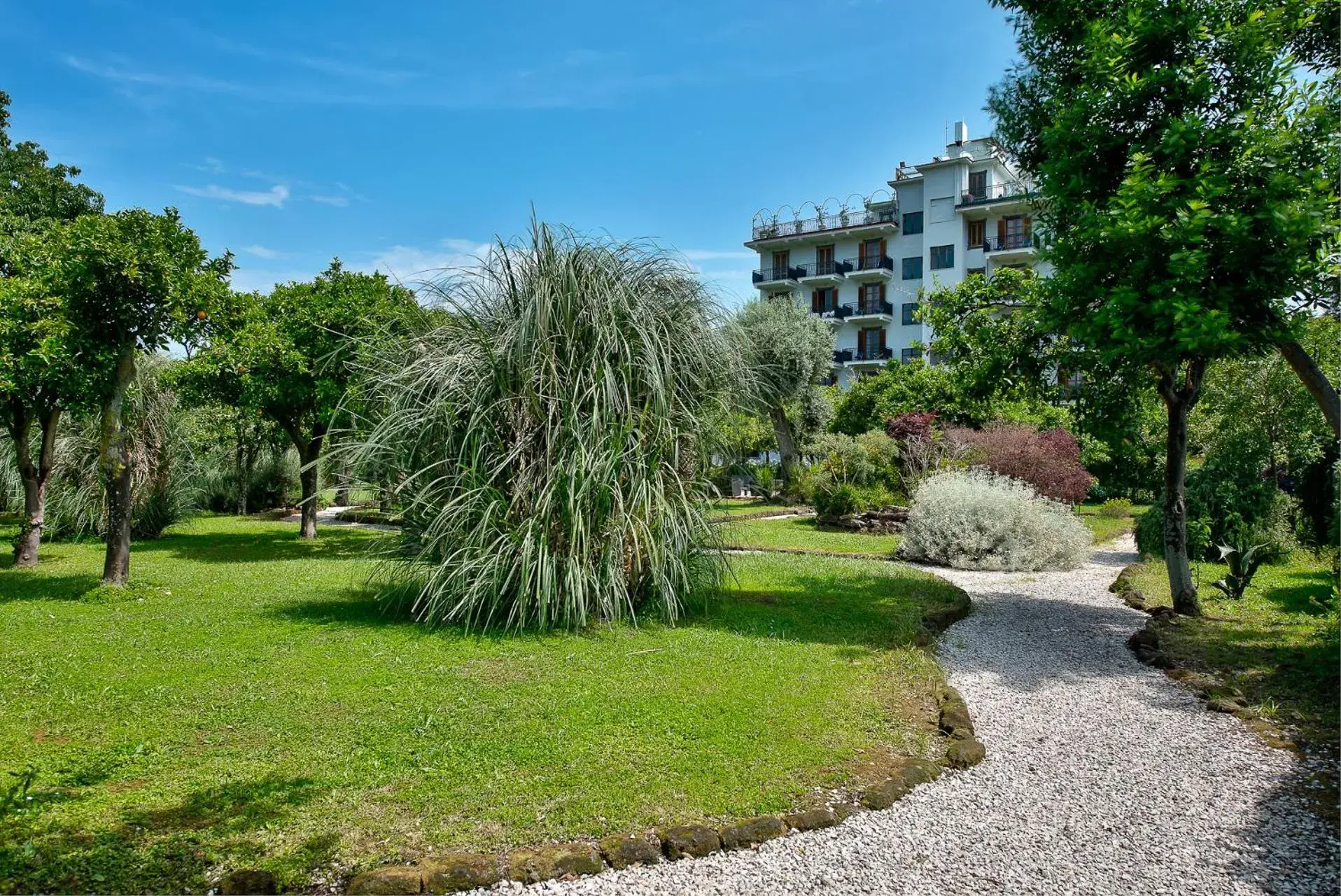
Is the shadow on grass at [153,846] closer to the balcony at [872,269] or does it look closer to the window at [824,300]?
the balcony at [872,269]

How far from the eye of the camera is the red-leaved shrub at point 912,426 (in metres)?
19.2

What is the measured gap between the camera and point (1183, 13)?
19.8 feet

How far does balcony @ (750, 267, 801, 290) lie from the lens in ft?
147

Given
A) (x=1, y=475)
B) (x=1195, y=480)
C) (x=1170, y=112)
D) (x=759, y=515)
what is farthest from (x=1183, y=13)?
(x=1, y=475)

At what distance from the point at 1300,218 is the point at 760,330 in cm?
1942

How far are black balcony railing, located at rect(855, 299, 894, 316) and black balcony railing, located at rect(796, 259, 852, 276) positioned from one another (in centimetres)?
196

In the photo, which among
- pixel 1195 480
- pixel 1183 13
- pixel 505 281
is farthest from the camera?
pixel 1195 480

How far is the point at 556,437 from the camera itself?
6.72m

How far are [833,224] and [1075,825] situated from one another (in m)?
43.7

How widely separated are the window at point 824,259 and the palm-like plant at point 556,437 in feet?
126

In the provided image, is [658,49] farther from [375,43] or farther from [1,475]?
[1,475]

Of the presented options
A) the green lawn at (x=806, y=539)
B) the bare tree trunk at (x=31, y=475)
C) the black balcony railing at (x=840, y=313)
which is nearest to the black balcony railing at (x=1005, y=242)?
the black balcony railing at (x=840, y=313)

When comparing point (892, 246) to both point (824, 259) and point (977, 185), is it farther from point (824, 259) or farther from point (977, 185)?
point (977, 185)

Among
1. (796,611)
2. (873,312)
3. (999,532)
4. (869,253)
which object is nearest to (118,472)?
(796,611)
